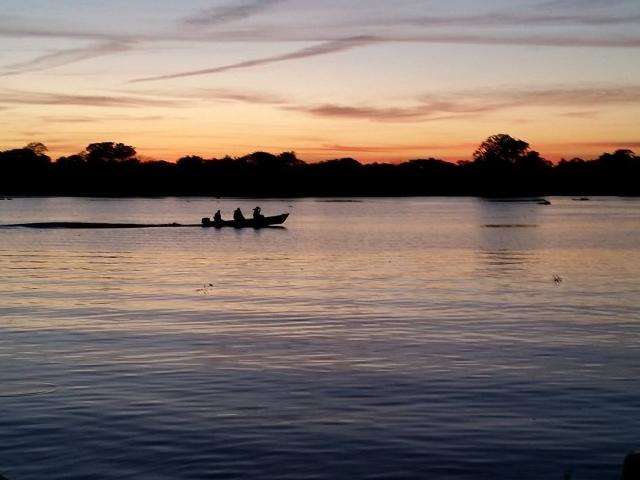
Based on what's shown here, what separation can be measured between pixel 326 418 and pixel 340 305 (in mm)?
17501

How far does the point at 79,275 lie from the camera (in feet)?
152

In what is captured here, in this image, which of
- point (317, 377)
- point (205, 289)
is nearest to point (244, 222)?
point (205, 289)

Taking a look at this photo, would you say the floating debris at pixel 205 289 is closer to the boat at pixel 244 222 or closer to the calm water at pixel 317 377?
the calm water at pixel 317 377

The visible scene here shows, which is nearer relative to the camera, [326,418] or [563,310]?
[326,418]

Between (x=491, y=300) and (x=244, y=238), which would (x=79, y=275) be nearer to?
(x=491, y=300)

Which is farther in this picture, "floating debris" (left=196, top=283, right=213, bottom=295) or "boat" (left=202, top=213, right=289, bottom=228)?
"boat" (left=202, top=213, right=289, bottom=228)

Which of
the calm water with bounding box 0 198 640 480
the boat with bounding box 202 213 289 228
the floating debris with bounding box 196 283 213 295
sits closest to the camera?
the calm water with bounding box 0 198 640 480

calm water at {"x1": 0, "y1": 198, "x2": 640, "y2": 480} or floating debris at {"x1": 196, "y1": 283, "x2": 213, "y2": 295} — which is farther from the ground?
calm water at {"x1": 0, "y1": 198, "x2": 640, "y2": 480}

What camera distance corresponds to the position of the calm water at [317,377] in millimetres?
13977

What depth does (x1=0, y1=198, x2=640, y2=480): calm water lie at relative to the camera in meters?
14.0

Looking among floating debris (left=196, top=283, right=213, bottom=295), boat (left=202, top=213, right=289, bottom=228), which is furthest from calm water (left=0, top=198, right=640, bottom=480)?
boat (left=202, top=213, right=289, bottom=228)

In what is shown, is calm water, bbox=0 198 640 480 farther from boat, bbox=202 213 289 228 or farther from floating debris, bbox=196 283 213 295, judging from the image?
boat, bbox=202 213 289 228

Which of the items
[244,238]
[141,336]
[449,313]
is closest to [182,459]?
[141,336]

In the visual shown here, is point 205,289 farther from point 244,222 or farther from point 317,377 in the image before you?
point 244,222
